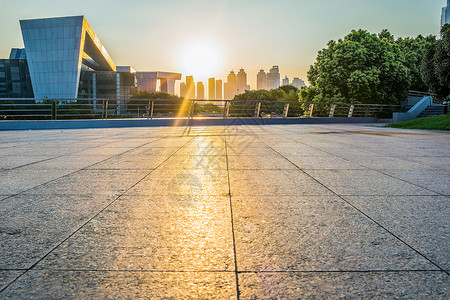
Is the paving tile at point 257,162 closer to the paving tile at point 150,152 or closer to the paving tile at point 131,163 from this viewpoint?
the paving tile at point 131,163

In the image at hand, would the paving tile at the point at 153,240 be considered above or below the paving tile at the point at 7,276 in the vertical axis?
above

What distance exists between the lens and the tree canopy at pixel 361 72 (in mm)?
29678

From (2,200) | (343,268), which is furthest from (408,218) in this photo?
(2,200)

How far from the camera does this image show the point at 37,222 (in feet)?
9.07

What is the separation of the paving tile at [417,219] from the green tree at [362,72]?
27843 mm

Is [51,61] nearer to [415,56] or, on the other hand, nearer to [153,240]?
[415,56]

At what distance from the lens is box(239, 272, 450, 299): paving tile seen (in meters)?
1.72

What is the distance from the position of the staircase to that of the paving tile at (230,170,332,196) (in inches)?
1064

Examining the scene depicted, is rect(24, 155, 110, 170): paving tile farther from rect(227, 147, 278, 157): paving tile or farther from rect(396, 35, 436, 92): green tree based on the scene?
rect(396, 35, 436, 92): green tree

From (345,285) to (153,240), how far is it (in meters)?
1.28

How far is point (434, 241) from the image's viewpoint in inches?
94.0

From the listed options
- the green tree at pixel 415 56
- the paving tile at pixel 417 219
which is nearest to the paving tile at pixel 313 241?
the paving tile at pixel 417 219

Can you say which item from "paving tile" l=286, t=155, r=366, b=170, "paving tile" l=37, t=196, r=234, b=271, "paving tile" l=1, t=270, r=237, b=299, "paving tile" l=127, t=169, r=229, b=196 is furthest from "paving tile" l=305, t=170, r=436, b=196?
"paving tile" l=1, t=270, r=237, b=299

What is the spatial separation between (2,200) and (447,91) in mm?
26885
